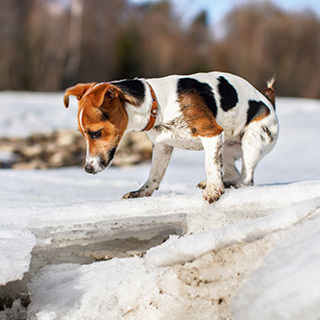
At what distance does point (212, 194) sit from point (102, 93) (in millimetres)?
839

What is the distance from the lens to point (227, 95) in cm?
288

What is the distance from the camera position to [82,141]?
9.30 metres

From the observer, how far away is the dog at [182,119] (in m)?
2.56

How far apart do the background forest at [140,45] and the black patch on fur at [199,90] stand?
20.9m

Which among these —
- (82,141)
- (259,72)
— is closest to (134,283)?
(82,141)

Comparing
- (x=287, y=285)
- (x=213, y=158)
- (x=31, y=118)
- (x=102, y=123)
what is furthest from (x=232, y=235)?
(x=31, y=118)

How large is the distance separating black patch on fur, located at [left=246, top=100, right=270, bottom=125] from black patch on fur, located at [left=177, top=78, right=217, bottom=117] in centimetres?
29

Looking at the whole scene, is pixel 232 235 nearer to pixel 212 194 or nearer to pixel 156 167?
pixel 212 194

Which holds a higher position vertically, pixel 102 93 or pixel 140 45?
pixel 102 93

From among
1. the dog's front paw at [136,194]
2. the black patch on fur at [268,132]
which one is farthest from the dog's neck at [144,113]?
the black patch on fur at [268,132]

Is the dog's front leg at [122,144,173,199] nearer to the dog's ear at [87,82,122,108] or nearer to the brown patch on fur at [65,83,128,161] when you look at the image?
the brown patch on fur at [65,83,128,161]

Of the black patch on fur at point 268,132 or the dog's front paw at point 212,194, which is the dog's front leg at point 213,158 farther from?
the black patch on fur at point 268,132

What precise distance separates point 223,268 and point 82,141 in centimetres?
766

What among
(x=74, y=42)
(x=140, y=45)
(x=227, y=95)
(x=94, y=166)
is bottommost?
(x=140, y=45)
